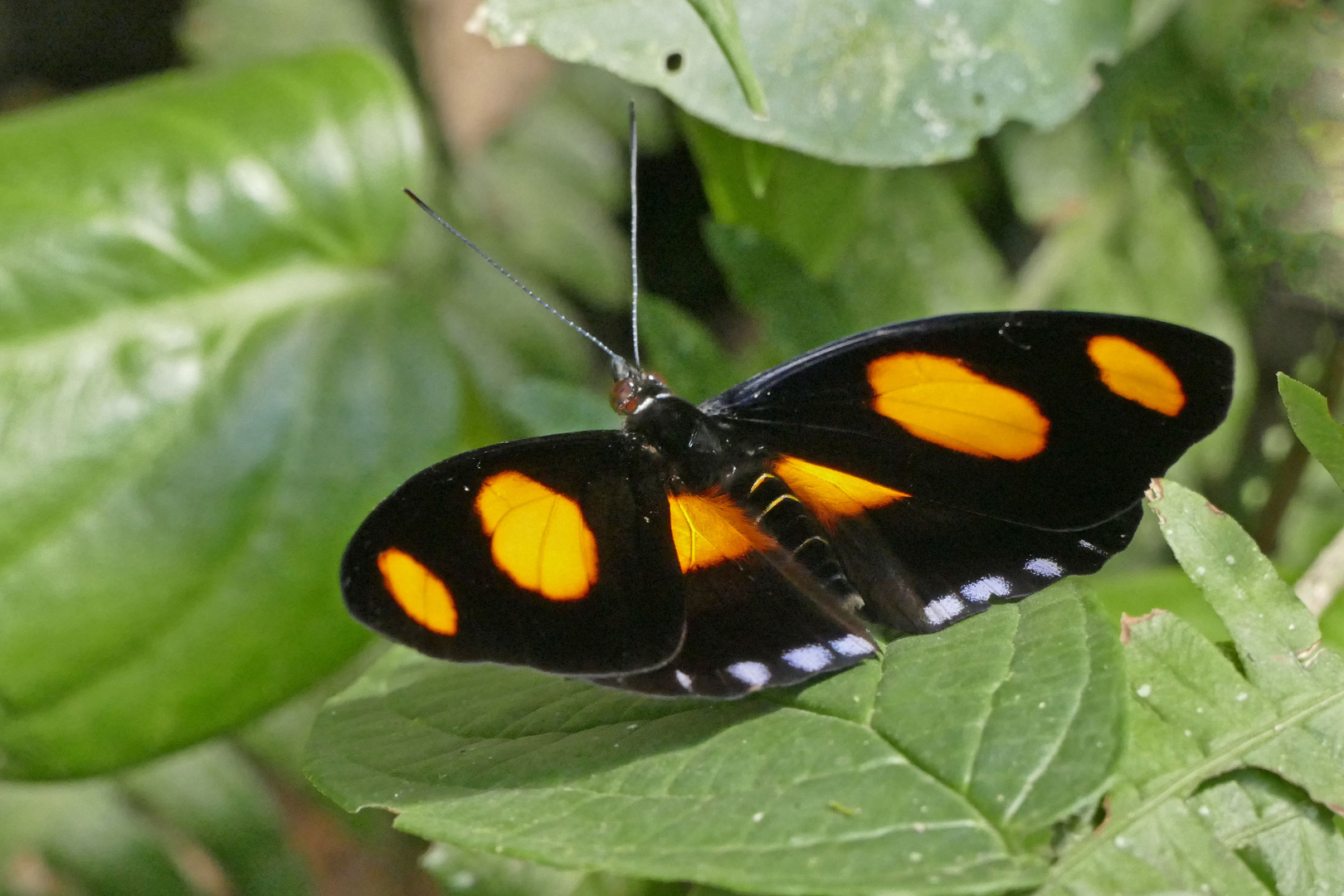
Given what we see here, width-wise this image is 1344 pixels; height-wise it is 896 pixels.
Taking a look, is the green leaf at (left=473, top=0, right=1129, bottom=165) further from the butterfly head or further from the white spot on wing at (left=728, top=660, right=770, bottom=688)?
the white spot on wing at (left=728, top=660, right=770, bottom=688)

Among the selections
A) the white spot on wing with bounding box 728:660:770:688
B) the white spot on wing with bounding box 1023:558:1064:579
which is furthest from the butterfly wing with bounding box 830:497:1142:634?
the white spot on wing with bounding box 728:660:770:688

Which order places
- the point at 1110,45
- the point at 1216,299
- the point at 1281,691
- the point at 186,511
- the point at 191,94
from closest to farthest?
the point at 1281,691, the point at 1110,45, the point at 186,511, the point at 191,94, the point at 1216,299

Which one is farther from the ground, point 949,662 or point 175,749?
point 949,662

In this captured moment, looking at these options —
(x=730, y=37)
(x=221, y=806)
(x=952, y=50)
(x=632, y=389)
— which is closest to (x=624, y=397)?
(x=632, y=389)

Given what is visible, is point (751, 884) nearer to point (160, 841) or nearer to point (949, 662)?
point (949, 662)

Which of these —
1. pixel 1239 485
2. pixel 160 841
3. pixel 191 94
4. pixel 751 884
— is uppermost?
pixel 191 94

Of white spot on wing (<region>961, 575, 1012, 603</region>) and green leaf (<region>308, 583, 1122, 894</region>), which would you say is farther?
white spot on wing (<region>961, 575, 1012, 603</region>)

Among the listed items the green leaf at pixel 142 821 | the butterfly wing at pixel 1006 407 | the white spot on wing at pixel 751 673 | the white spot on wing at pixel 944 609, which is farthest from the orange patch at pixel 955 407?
the green leaf at pixel 142 821

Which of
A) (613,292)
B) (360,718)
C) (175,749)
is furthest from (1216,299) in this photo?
(175,749)

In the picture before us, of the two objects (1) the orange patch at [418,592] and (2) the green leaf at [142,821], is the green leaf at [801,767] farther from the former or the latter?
(2) the green leaf at [142,821]
